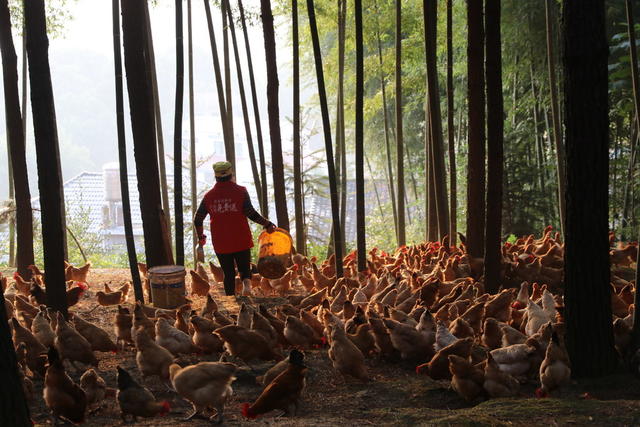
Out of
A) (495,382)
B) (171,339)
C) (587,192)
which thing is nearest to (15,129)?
(171,339)

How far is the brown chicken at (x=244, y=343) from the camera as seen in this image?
432 centimetres

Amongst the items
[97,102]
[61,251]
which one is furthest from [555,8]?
[97,102]

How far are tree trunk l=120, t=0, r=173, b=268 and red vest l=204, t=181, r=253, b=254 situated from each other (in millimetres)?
489

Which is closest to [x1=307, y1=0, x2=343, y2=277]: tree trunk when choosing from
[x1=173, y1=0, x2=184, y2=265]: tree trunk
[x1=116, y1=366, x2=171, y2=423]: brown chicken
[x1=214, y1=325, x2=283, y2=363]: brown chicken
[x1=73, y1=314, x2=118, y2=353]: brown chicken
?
[x1=173, y1=0, x2=184, y2=265]: tree trunk

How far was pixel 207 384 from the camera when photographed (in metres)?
3.42

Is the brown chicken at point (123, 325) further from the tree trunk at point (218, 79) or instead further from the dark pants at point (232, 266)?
the tree trunk at point (218, 79)

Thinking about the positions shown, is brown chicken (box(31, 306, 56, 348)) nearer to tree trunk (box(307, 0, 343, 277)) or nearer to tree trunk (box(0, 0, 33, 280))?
tree trunk (box(307, 0, 343, 277))

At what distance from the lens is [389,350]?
14.9 feet

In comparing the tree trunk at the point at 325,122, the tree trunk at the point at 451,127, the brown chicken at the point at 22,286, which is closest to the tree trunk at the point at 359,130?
the tree trunk at the point at 325,122

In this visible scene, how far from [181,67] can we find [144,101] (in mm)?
463

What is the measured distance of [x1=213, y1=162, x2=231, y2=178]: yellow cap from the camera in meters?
6.57

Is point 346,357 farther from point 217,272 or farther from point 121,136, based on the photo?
point 217,272

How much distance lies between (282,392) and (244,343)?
901 millimetres

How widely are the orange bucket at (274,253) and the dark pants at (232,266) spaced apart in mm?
210
